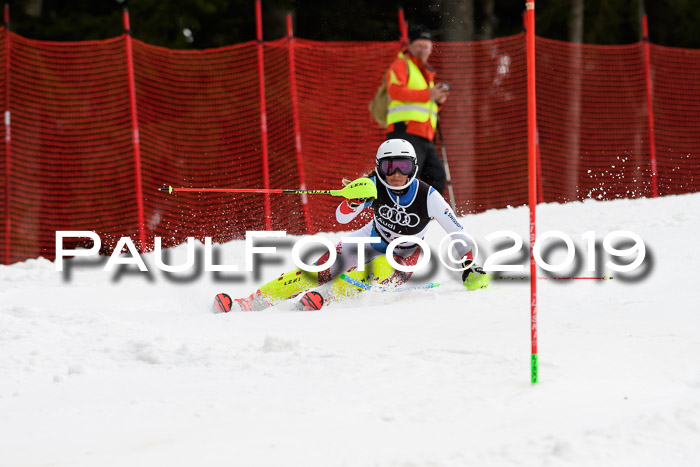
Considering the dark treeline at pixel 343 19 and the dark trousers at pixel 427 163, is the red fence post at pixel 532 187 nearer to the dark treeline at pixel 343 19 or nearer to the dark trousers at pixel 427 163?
the dark trousers at pixel 427 163

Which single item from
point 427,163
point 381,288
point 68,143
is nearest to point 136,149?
point 68,143

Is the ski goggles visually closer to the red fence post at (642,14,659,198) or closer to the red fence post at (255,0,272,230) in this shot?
the red fence post at (255,0,272,230)

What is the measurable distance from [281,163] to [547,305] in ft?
16.3

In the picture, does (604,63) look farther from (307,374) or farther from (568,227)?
(307,374)

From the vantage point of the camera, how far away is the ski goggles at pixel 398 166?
21.1 feet

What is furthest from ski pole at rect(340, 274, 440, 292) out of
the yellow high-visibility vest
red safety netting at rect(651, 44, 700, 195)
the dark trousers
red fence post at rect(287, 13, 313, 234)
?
red safety netting at rect(651, 44, 700, 195)

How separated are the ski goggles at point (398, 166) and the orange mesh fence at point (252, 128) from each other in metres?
3.78

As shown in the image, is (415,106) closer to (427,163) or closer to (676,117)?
(427,163)

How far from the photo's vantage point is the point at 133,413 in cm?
378

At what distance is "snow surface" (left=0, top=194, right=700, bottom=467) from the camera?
3344mm

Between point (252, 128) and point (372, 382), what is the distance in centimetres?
686

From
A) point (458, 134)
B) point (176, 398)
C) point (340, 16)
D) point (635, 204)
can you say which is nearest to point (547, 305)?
point (176, 398)

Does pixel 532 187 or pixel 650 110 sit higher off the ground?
pixel 650 110

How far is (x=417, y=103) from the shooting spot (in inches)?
332
